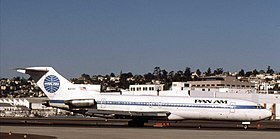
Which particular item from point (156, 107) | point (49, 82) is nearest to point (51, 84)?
point (49, 82)

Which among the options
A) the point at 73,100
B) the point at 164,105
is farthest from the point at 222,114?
the point at 73,100

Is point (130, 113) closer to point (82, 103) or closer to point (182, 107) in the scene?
point (82, 103)

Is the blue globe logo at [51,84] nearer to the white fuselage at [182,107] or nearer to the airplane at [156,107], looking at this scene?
the airplane at [156,107]

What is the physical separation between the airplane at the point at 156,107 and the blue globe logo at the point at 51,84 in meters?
0.95

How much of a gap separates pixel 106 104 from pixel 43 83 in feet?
26.0

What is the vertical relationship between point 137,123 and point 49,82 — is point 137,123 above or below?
below

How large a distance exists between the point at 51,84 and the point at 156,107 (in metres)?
Result: 12.3

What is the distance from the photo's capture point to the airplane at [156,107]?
54.0m

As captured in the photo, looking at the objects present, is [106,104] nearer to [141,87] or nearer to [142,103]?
[142,103]

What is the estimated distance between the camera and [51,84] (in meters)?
57.0

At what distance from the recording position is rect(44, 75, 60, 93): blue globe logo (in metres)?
56.9

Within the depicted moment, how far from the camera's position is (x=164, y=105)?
→ 54.7 m

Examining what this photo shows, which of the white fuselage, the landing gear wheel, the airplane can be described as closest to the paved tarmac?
the airplane

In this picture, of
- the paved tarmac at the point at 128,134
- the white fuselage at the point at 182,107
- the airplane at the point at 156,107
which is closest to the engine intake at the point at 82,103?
the airplane at the point at 156,107
